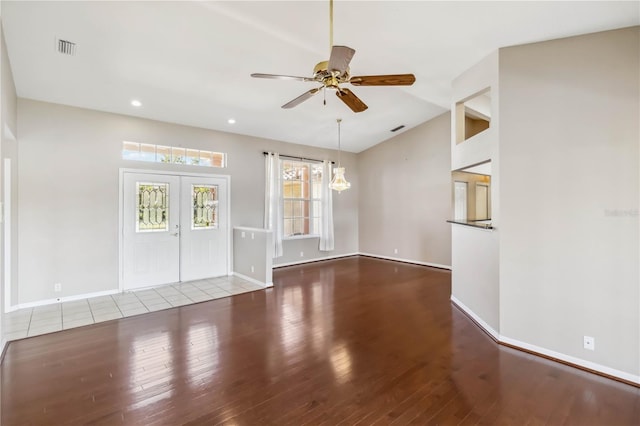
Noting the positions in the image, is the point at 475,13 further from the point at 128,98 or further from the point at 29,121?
the point at 29,121

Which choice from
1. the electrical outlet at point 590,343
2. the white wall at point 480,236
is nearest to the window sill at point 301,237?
the white wall at point 480,236

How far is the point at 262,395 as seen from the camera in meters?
2.30

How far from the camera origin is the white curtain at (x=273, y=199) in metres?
6.70

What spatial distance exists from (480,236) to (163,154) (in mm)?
5306

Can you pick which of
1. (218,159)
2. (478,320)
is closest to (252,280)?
(218,159)

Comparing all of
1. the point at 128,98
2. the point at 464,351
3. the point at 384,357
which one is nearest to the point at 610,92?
the point at 464,351

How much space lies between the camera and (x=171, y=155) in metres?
5.52

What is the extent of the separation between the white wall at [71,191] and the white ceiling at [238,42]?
0.29 m

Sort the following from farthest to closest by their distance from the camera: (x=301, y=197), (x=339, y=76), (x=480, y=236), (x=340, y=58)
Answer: (x=301, y=197) → (x=480, y=236) → (x=339, y=76) → (x=340, y=58)

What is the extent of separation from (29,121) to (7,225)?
149 centimetres

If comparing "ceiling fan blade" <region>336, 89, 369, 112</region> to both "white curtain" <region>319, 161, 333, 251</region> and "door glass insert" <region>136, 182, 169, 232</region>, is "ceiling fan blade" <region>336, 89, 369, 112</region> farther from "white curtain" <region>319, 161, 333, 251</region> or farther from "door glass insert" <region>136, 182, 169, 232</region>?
"white curtain" <region>319, 161, 333, 251</region>

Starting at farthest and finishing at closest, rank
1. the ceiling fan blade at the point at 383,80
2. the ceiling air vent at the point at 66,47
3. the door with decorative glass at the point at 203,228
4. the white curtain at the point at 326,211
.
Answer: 1. the white curtain at the point at 326,211
2. the door with decorative glass at the point at 203,228
3. the ceiling air vent at the point at 66,47
4. the ceiling fan blade at the point at 383,80

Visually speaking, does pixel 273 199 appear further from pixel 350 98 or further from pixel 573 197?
pixel 573 197

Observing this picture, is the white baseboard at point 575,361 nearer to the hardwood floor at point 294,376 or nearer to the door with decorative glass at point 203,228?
the hardwood floor at point 294,376
